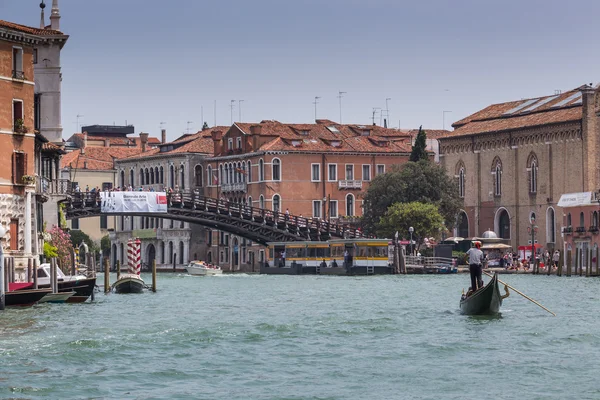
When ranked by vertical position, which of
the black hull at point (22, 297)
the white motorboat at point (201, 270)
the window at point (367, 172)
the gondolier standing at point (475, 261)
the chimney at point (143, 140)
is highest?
the chimney at point (143, 140)

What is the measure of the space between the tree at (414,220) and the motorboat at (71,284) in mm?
34146

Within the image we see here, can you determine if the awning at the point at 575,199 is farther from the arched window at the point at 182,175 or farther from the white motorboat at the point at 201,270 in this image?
the arched window at the point at 182,175

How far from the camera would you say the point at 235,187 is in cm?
8712

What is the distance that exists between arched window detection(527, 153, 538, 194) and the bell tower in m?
31.3

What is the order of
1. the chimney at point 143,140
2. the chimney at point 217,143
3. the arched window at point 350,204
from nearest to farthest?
the arched window at point 350,204
the chimney at point 217,143
the chimney at point 143,140

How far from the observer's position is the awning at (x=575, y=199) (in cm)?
6936

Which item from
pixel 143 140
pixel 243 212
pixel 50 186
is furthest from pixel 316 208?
pixel 50 186

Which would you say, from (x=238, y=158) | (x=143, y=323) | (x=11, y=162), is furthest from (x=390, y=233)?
(x=143, y=323)

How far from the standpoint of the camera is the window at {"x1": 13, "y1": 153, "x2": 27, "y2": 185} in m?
39.4

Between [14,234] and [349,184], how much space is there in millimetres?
46548

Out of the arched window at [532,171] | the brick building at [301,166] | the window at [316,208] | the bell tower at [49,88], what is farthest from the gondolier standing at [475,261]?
the window at [316,208]

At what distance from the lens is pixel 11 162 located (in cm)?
3931

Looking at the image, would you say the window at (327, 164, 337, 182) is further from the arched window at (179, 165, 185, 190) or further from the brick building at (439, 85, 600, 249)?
the arched window at (179, 165, 185, 190)

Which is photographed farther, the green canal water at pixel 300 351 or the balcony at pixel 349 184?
the balcony at pixel 349 184
